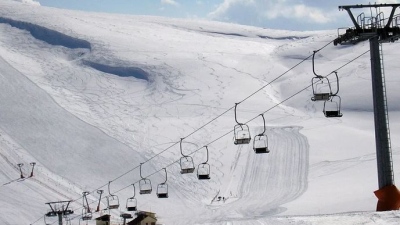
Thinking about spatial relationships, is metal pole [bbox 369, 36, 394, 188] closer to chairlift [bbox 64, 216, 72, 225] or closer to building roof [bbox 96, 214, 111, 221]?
building roof [bbox 96, 214, 111, 221]

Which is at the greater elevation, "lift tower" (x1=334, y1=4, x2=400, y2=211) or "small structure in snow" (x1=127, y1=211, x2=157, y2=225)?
"lift tower" (x1=334, y1=4, x2=400, y2=211)

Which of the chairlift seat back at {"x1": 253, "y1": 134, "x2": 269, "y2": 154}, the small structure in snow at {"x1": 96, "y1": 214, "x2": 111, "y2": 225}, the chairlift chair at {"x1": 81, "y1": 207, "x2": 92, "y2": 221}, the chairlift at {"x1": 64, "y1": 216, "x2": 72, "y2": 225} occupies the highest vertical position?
the chairlift seat back at {"x1": 253, "y1": 134, "x2": 269, "y2": 154}

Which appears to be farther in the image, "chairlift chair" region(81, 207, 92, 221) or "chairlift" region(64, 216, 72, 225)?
"chairlift" region(64, 216, 72, 225)

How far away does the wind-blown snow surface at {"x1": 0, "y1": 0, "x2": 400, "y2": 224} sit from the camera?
40.2 metres

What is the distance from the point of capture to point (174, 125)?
53.6 m

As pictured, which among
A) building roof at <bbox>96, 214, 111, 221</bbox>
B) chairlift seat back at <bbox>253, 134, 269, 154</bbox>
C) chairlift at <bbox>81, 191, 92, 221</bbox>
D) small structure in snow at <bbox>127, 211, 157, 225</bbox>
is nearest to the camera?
chairlift seat back at <bbox>253, 134, 269, 154</bbox>

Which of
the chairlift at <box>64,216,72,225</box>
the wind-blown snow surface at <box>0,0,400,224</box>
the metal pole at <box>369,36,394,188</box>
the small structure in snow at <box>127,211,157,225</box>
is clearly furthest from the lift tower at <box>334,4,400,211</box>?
the chairlift at <box>64,216,72,225</box>

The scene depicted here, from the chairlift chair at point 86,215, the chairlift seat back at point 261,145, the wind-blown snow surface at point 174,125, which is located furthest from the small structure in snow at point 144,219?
the chairlift seat back at point 261,145

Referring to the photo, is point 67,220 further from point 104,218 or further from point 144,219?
point 144,219

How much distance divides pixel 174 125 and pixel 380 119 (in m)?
36.5

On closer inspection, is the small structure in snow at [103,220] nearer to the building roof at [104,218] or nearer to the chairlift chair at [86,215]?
the building roof at [104,218]

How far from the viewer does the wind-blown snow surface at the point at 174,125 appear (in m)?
40.2

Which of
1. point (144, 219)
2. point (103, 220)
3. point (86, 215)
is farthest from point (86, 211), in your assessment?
point (144, 219)

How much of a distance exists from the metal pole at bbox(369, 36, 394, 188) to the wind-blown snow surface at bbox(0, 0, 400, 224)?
3.00m
